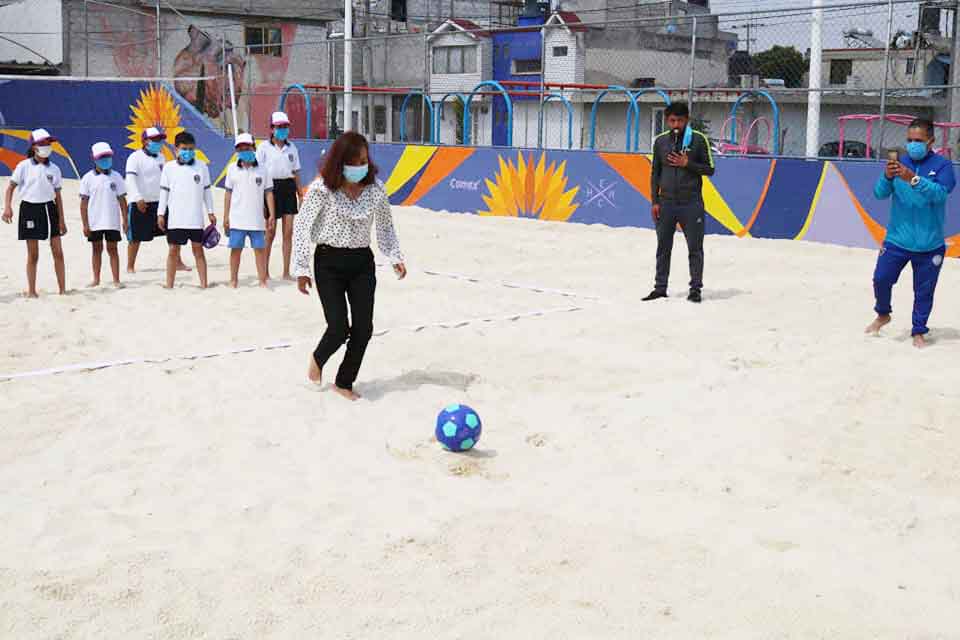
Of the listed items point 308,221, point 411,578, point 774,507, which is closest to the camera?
point 411,578

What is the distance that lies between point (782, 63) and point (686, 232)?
756 centimetres

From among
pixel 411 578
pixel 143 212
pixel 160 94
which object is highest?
pixel 160 94

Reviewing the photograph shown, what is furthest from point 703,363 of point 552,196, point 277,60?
point 277,60

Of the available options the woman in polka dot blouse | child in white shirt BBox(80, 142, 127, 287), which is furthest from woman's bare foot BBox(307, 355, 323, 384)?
child in white shirt BBox(80, 142, 127, 287)

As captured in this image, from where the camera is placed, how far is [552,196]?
1714cm

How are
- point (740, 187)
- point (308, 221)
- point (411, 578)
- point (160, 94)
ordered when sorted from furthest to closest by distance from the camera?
point (160, 94) → point (740, 187) → point (308, 221) → point (411, 578)

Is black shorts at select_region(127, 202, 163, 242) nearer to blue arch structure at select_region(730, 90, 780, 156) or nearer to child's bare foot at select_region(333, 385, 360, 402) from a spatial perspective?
child's bare foot at select_region(333, 385, 360, 402)

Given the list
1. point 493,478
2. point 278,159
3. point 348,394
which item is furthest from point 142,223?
point 493,478

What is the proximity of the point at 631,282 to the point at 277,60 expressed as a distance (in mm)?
28675

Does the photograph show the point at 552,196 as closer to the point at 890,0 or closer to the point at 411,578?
the point at 890,0

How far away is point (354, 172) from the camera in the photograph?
6469mm

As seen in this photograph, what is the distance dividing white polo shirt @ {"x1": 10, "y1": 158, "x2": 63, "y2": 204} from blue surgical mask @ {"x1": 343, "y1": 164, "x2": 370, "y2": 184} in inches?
190

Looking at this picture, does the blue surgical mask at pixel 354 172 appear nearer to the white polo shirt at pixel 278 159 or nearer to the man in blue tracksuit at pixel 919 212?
the man in blue tracksuit at pixel 919 212

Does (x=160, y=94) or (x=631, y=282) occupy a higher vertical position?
(x=160, y=94)
